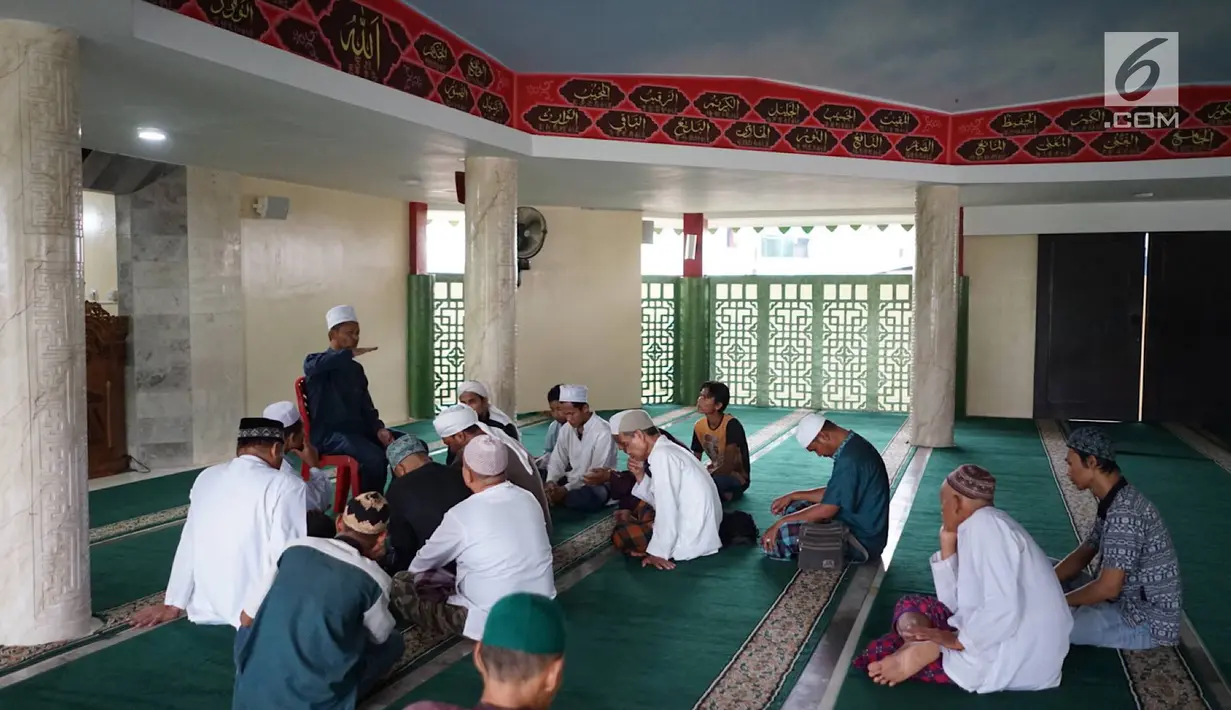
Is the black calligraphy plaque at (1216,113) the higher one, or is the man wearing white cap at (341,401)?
the black calligraphy plaque at (1216,113)

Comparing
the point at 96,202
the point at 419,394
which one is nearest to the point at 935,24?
the point at 419,394

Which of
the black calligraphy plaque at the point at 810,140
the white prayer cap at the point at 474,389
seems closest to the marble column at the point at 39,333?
the white prayer cap at the point at 474,389

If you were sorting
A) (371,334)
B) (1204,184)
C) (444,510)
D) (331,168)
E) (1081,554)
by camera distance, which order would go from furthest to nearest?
1. (371,334)
2. (1204,184)
3. (331,168)
4. (444,510)
5. (1081,554)

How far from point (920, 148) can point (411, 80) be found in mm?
3800

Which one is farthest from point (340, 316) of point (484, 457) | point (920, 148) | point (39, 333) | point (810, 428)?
point (920, 148)

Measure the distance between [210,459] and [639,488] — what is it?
3.51 m

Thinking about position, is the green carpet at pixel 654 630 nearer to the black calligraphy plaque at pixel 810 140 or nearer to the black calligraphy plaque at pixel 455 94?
the black calligraphy plaque at pixel 455 94

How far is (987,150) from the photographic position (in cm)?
686

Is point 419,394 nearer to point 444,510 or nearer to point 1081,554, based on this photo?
point 444,510

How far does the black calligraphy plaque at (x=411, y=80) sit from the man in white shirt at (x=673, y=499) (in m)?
1.88

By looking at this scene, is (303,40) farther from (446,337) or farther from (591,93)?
(446,337)

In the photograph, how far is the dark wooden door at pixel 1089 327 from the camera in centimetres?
858

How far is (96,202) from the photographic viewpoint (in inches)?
284

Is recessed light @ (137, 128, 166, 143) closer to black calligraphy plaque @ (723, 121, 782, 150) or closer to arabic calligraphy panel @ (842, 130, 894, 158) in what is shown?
black calligraphy plaque @ (723, 121, 782, 150)
